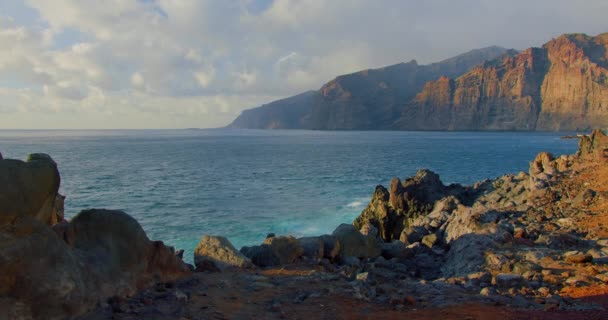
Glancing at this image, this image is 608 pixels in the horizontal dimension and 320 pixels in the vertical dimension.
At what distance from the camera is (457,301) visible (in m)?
9.95

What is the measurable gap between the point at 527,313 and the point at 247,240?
19.9m

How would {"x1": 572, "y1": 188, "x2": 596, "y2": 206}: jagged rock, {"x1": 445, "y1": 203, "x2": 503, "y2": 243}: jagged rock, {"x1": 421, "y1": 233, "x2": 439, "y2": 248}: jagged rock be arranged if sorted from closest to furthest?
{"x1": 445, "y1": 203, "x2": 503, "y2": 243}: jagged rock → {"x1": 421, "y1": 233, "x2": 439, "y2": 248}: jagged rock → {"x1": 572, "y1": 188, "x2": 596, "y2": 206}: jagged rock

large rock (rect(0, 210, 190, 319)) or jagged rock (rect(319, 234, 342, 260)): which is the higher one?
large rock (rect(0, 210, 190, 319))

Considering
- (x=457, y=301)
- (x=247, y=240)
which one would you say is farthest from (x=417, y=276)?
(x=247, y=240)

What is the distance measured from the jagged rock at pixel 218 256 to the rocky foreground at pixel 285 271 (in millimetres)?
31

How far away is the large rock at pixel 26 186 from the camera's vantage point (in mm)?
7414

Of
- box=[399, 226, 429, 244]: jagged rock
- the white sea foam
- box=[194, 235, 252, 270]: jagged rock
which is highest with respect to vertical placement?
box=[194, 235, 252, 270]: jagged rock

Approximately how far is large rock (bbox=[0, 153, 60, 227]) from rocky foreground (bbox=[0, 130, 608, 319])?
0.02 m

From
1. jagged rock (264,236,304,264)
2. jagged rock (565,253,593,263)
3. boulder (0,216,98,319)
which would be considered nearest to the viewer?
boulder (0,216,98,319)

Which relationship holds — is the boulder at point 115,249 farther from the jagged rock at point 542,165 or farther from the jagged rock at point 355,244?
the jagged rock at point 542,165

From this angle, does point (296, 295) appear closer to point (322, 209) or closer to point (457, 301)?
point (457, 301)

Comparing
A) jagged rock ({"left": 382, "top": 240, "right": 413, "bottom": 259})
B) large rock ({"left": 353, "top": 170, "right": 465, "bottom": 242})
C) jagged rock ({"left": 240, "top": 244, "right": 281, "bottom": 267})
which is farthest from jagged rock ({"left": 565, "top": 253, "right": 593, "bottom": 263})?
large rock ({"left": 353, "top": 170, "right": 465, "bottom": 242})

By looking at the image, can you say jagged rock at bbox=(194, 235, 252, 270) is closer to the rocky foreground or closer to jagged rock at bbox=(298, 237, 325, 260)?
the rocky foreground

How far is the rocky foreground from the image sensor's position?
24.8 ft
